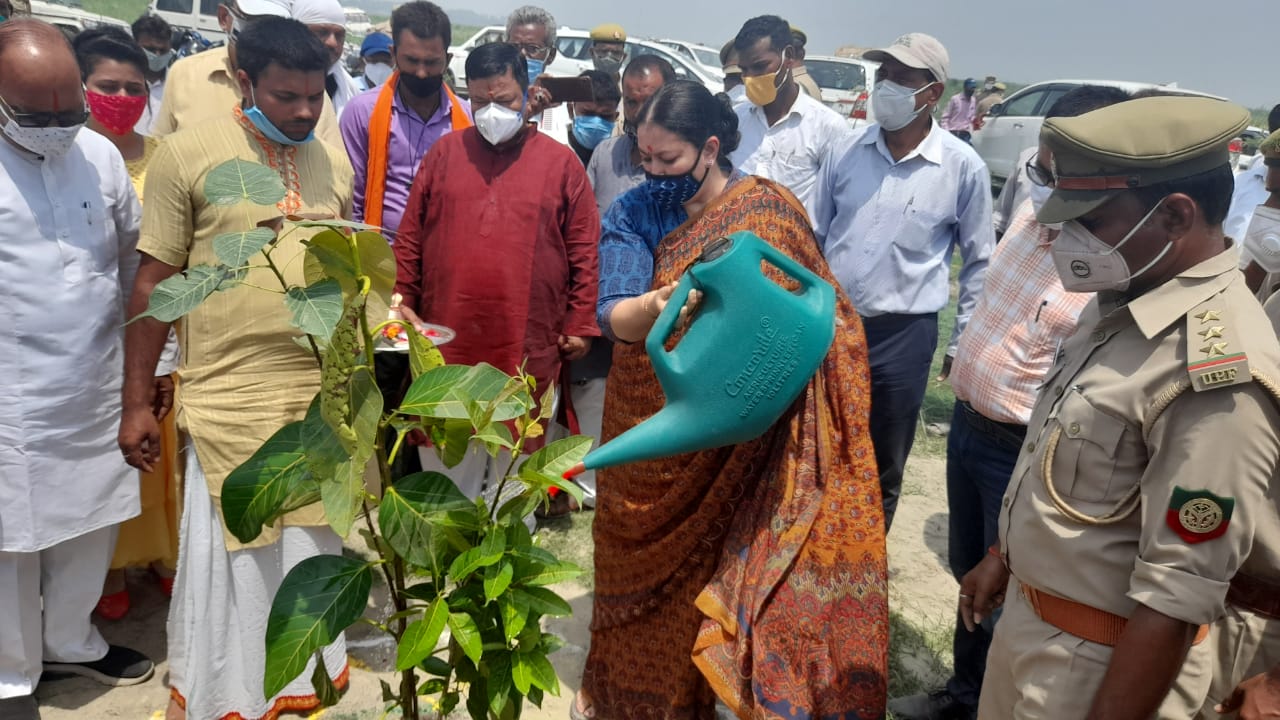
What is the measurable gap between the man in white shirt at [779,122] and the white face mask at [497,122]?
4.60 feet

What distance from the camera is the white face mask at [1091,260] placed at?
142 centimetres

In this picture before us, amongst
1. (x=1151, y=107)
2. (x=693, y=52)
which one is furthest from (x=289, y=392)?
(x=693, y=52)

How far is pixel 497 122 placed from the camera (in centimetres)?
311

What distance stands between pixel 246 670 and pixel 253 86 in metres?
1.66

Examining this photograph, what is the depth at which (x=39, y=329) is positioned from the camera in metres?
2.31

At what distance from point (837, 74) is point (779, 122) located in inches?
481

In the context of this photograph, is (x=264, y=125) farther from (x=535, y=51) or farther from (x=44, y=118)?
(x=535, y=51)

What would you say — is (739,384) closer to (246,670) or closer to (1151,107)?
(1151,107)

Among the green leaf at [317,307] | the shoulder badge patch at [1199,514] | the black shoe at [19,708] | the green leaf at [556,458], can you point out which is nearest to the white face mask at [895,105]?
the shoulder badge patch at [1199,514]

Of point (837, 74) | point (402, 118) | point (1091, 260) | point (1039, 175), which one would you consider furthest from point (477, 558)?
point (837, 74)

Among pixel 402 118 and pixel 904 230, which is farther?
pixel 402 118

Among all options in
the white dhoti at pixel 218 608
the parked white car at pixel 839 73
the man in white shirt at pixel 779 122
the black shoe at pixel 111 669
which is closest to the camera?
the white dhoti at pixel 218 608

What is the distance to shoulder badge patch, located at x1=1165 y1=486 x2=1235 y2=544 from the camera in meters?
1.23

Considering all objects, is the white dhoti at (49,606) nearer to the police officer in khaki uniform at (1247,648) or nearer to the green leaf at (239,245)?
the green leaf at (239,245)
